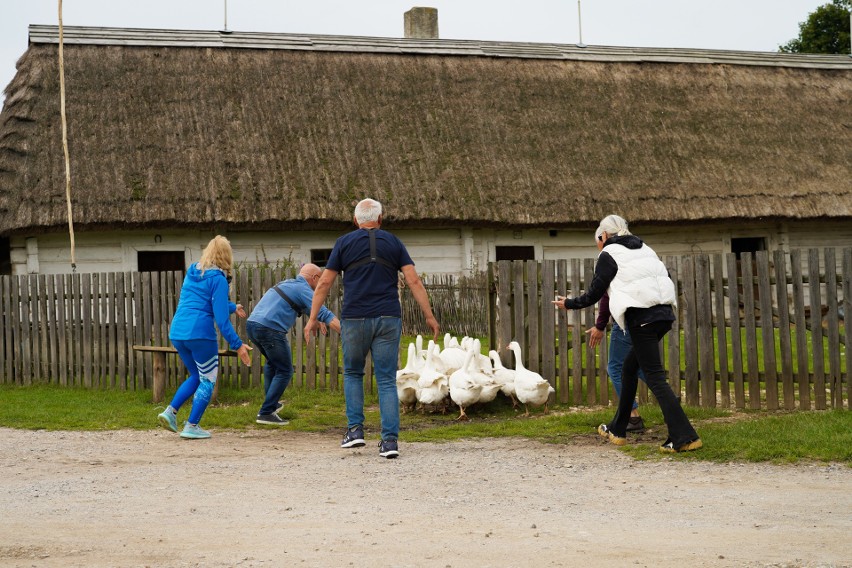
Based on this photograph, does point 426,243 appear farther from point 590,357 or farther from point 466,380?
point 466,380

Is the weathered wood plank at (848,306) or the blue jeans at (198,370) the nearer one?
the blue jeans at (198,370)

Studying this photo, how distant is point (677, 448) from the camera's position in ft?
22.4

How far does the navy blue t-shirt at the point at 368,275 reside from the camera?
7.18 m

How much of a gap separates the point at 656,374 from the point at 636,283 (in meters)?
0.62

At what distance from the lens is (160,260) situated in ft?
60.0

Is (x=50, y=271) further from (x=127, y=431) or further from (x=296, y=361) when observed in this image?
(x=127, y=431)

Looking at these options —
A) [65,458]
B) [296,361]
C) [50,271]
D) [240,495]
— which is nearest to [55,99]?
[50,271]

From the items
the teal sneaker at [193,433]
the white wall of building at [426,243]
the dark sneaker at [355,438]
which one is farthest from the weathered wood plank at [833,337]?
the white wall of building at [426,243]

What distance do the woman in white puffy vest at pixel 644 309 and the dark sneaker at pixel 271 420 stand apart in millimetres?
3098

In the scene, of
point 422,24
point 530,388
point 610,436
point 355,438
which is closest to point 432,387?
point 530,388

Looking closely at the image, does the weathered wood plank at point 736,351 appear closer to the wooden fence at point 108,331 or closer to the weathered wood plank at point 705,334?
the weathered wood plank at point 705,334

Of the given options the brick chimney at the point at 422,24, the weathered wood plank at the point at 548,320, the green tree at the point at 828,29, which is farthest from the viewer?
the green tree at the point at 828,29

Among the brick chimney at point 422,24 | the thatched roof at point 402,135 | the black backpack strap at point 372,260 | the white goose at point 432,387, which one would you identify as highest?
the brick chimney at point 422,24

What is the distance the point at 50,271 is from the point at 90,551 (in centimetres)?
1387
